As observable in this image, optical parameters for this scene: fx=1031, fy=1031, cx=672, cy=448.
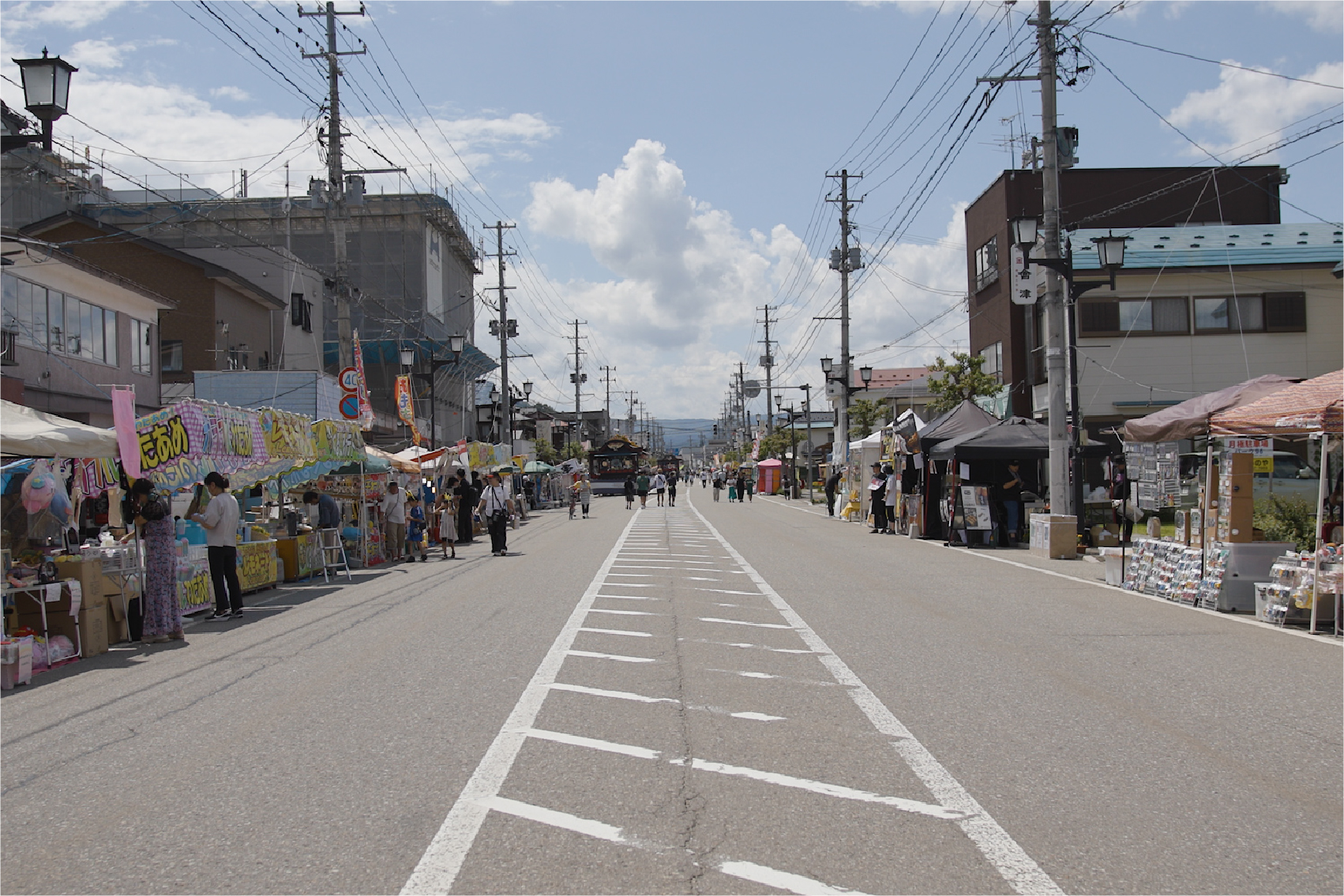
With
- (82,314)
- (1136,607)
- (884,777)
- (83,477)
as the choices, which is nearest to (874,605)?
(1136,607)

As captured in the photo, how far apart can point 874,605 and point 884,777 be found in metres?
7.33

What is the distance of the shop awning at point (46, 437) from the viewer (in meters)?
10.1

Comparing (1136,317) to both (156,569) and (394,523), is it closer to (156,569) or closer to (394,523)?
(394,523)

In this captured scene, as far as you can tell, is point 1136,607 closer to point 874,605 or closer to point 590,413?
point 874,605

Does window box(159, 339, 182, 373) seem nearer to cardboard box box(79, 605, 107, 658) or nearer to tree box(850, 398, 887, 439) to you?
cardboard box box(79, 605, 107, 658)

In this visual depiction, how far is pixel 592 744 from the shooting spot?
6.35 metres

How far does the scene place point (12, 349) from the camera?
21328 millimetres

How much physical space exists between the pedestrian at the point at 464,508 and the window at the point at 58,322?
924cm

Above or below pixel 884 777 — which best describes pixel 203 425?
above

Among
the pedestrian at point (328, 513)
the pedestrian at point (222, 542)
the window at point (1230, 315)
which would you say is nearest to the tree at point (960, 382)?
the window at point (1230, 315)

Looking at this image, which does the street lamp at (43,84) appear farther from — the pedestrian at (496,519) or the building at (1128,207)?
the building at (1128,207)

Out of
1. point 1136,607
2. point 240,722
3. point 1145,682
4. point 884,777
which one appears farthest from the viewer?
point 1136,607

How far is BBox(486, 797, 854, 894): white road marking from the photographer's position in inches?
164

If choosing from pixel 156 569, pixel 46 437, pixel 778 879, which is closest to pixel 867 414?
pixel 156 569
